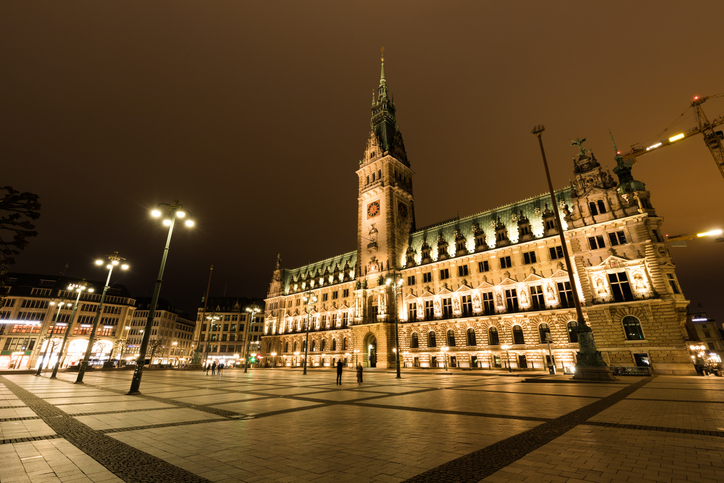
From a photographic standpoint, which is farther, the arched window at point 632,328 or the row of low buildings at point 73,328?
the row of low buildings at point 73,328

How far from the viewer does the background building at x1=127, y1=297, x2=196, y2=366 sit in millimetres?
108431

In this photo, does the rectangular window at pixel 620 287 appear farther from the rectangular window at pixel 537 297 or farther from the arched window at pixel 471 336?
the arched window at pixel 471 336

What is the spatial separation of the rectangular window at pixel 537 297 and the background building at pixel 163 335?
10892 cm

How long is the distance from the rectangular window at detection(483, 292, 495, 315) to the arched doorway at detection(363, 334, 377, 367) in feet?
66.6

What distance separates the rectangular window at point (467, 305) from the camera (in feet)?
160

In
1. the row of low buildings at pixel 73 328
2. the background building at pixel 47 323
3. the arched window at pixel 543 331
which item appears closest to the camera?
the arched window at pixel 543 331

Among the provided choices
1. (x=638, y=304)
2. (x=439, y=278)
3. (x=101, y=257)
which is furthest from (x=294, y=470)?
(x=439, y=278)

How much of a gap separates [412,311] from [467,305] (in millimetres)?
9708

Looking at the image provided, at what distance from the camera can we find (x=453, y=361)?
4747cm

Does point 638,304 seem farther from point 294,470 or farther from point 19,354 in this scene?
point 19,354

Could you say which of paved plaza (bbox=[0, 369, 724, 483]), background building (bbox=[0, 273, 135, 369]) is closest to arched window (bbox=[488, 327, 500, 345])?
paved plaza (bbox=[0, 369, 724, 483])

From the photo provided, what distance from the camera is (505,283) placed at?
150ft

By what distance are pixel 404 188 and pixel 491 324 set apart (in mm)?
34177

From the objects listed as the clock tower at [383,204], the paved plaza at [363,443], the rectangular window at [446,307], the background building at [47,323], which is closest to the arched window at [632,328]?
the rectangular window at [446,307]
